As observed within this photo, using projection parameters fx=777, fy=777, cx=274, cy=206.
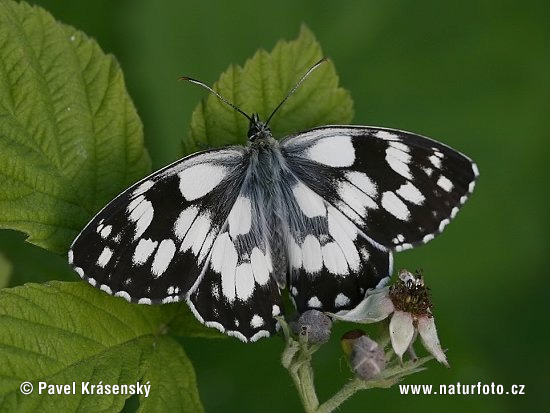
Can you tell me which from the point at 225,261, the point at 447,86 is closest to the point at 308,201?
the point at 225,261

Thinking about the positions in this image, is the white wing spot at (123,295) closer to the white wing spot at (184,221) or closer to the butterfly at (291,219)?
the butterfly at (291,219)

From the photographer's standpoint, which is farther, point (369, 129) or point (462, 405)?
point (462, 405)

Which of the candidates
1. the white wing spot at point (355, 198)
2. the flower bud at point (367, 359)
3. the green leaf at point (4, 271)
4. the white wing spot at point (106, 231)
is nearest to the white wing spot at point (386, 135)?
the white wing spot at point (355, 198)

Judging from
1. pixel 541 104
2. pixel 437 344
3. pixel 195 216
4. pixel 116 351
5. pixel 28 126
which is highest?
pixel 541 104

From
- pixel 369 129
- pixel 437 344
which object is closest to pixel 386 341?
pixel 437 344

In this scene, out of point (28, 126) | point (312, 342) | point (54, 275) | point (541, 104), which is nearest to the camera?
point (312, 342)

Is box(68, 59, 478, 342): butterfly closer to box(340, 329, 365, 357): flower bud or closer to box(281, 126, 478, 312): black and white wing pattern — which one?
box(281, 126, 478, 312): black and white wing pattern

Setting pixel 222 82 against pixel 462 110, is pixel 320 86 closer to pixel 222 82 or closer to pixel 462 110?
pixel 222 82

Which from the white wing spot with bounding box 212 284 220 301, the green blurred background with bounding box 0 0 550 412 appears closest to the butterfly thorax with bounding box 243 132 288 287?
the white wing spot with bounding box 212 284 220 301
